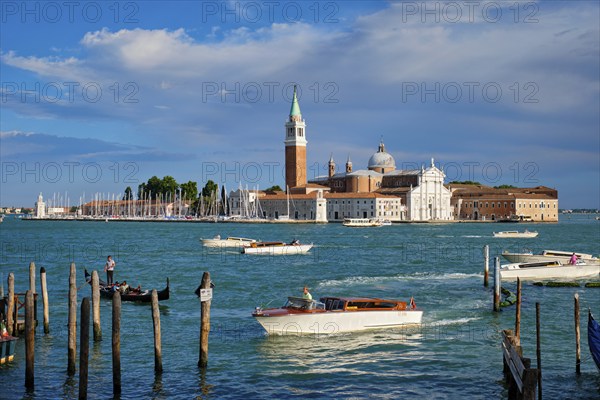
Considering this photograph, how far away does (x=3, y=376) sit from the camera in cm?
1092

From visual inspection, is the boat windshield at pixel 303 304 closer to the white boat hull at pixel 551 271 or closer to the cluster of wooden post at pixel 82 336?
the cluster of wooden post at pixel 82 336

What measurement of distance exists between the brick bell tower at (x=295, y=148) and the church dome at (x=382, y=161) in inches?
556

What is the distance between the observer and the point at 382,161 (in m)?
118

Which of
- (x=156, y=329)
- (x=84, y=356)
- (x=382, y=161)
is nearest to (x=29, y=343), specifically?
(x=84, y=356)

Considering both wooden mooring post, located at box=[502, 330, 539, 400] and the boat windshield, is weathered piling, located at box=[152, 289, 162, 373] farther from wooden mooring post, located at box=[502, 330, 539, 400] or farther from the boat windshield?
wooden mooring post, located at box=[502, 330, 539, 400]

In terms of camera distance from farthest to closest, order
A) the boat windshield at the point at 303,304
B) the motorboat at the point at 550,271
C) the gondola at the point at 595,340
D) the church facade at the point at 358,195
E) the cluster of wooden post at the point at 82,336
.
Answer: the church facade at the point at 358,195
the motorboat at the point at 550,271
the boat windshield at the point at 303,304
the gondola at the point at 595,340
the cluster of wooden post at the point at 82,336

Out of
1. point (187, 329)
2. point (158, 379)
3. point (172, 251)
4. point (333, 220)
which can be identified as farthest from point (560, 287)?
point (333, 220)

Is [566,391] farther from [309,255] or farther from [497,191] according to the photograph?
[497,191]

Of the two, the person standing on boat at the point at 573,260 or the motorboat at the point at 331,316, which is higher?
the person standing on boat at the point at 573,260

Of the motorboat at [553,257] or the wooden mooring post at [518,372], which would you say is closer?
the wooden mooring post at [518,372]

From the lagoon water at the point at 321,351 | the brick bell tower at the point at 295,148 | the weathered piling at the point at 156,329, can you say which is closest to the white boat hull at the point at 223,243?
the lagoon water at the point at 321,351

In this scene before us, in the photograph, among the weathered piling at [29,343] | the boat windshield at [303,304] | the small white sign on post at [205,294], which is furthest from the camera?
the boat windshield at [303,304]

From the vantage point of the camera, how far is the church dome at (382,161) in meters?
118

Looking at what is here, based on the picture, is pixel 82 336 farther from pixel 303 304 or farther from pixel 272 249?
pixel 272 249
